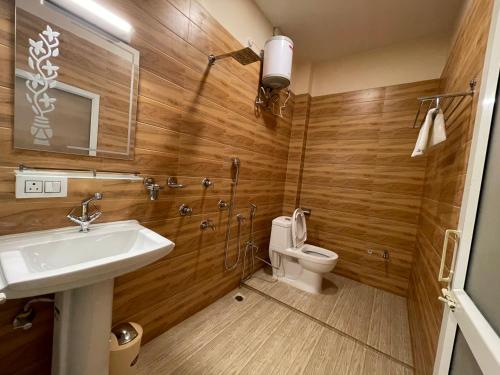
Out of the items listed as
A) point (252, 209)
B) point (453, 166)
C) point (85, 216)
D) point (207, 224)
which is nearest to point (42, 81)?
point (85, 216)

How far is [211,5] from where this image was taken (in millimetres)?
1574

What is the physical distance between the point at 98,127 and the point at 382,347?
2.42 m

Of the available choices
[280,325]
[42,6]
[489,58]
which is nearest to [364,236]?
[280,325]

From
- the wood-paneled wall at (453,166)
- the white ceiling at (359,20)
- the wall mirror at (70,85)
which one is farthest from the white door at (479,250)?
the wall mirror at (70,85)

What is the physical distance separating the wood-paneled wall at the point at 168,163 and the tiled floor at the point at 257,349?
17 cm

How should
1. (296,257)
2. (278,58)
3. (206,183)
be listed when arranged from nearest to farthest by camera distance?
(206,183), (278,58), (296,257)

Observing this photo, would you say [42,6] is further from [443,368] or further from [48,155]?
[443,368]

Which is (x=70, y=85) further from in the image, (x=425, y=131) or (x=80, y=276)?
(x=425, y=131)

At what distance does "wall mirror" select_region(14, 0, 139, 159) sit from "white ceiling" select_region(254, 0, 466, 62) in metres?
1.64

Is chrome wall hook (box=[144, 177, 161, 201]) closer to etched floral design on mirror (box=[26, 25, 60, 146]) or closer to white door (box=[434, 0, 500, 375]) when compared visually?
etched floral design on mirror (box=[26, 25, 60, 146])

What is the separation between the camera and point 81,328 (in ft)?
2.90

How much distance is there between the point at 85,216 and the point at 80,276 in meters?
0.45

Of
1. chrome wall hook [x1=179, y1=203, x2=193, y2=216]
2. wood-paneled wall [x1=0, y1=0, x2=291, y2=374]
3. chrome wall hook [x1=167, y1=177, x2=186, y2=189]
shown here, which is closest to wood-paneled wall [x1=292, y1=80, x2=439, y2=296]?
wood-paneled wall [x1=0, y1=0, x2=291, y2=374]

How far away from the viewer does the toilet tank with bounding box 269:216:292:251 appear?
7.70 feet
